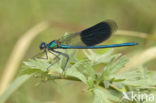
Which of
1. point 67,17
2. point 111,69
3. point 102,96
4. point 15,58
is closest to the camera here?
point 102,96

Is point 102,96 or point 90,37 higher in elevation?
point 90,37

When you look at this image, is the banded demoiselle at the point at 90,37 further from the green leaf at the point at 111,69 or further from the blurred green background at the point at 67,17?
the blurred green background at the point at 67,17

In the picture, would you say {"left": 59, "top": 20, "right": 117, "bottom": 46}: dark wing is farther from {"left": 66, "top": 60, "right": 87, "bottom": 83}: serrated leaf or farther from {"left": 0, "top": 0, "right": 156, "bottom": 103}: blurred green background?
{"left": 0, "top": 0, "right": 156, "bottom": 103}: blurred green background

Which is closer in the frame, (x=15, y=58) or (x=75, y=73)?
(x=75, y=73)

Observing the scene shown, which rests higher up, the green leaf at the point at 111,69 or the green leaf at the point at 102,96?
the green leaf at the point at 111,69

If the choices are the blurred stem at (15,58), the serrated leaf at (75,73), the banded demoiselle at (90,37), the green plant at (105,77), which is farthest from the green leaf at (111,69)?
the blurred stem at (15,58)

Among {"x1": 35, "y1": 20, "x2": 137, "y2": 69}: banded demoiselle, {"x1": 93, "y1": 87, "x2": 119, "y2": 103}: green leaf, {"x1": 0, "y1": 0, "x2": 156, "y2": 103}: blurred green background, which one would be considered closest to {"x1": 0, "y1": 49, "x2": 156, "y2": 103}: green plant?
{"x1": 93, "y1": 87, "x2": 119, "y2": 103}: green leaf

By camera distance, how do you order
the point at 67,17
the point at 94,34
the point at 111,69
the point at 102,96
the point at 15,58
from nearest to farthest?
the point at 102,96 → the point at 111,69 → the point at 94,34 → the point at 15,58 → the point at 67,17

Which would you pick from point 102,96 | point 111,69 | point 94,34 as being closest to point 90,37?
point 94,34

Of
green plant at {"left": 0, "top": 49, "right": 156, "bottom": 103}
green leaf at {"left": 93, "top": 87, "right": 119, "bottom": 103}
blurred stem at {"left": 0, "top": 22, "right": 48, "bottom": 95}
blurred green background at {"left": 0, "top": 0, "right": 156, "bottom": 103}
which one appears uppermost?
blurred green background at {"left": 0, "top": 0, "right": 156, "bottom": 103}

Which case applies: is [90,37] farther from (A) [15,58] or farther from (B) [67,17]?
(B) [67,17]

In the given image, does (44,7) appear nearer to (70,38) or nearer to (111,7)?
(111,7)
